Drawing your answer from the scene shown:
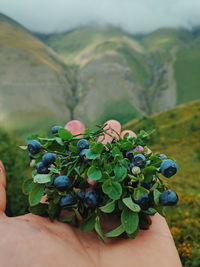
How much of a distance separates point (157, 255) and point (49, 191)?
1061 millimetres

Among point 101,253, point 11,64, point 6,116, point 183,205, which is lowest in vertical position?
point 6,116

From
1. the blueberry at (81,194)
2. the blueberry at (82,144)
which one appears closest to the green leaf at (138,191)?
the blueberry at (81,194)

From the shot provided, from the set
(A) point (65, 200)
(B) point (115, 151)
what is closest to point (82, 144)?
(B) point (115, 151)

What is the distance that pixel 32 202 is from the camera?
2.51 metres

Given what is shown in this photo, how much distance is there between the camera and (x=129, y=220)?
2400mm

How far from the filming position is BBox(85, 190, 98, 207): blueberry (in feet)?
8.12

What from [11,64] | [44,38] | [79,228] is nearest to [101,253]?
[79,228]

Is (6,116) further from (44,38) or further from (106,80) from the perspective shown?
(44,38)

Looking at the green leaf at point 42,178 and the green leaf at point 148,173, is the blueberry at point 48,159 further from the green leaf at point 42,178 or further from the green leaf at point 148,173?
the green leaf at point 148,173

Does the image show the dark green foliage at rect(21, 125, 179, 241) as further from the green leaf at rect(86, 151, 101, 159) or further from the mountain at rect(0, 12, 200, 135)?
the mountain at rect(0, 12, 200, 135)

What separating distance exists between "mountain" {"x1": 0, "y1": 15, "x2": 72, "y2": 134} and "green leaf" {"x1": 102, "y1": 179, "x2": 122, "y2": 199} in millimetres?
67807

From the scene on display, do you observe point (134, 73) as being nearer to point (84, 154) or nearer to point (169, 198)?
point (84, 154)

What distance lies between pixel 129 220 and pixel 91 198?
1.15 ft

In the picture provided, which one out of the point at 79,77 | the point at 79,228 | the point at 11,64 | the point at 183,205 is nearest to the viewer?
the point at 79,228
